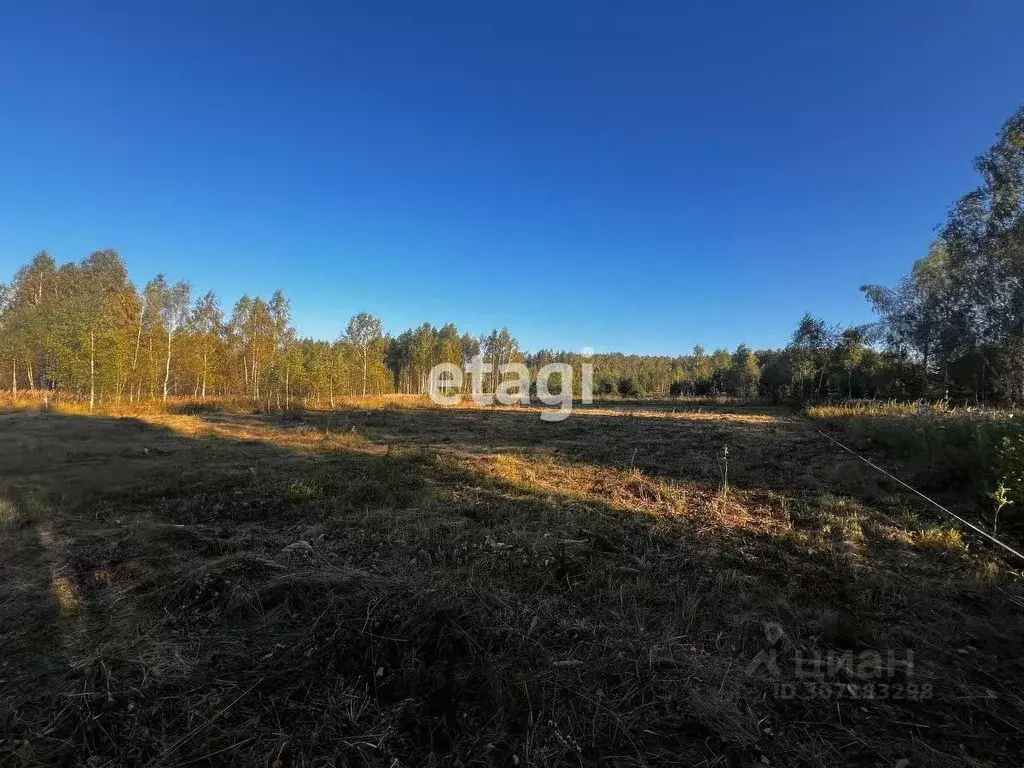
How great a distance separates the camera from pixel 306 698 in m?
2.36

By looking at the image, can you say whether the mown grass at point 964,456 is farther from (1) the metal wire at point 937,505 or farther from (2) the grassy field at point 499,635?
(2) the grassy field at point 499,635

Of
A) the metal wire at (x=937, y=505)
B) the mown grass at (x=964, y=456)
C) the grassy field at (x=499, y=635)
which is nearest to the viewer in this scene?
the grassy field at (x=499, y=635)

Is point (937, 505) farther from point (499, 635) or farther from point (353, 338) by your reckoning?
point (353, 338)

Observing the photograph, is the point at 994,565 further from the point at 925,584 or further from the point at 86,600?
the point at 86,600

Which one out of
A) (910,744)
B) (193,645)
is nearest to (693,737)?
(910,744)

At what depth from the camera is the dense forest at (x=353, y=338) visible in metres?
19.0

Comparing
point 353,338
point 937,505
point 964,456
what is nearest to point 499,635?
point 937,505

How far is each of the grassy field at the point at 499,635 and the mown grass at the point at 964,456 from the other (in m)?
0.95

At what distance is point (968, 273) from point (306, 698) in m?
29.8

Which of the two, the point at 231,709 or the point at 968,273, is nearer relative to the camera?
the point at 231,709

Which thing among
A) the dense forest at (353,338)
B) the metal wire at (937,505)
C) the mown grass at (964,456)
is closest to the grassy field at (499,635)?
the metal wire at (937,505)

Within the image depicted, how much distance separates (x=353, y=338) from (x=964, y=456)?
44486 mm

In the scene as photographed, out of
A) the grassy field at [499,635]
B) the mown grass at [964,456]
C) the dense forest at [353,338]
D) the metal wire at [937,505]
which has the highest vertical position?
the dense forest at [353,338]

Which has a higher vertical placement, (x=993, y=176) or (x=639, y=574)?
(x=993, y=176)
